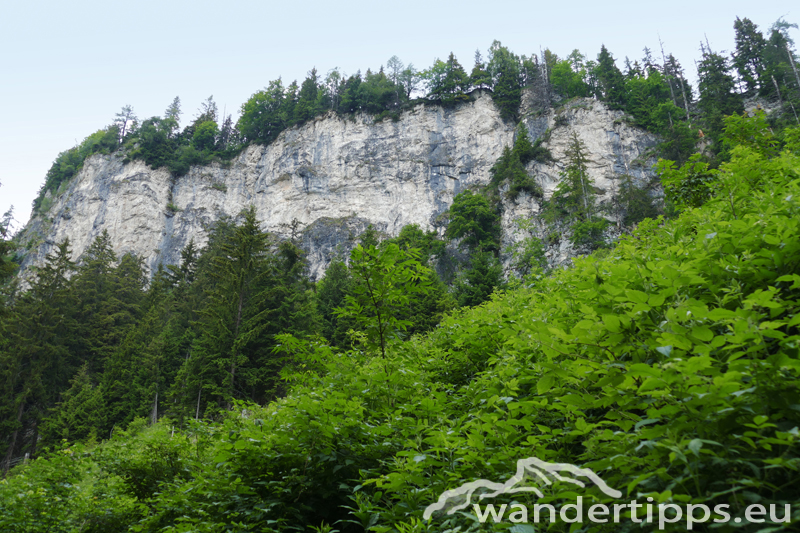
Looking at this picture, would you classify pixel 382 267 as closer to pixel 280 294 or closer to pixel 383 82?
pixel 280 294

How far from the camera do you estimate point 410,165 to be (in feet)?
174

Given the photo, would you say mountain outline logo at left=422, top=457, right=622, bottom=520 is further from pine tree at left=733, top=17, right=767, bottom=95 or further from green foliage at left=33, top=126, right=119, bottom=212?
green foliage at left=33, top=126, right=119, bottom=212

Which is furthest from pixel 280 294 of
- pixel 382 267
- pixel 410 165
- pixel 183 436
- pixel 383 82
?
pixel 383 82

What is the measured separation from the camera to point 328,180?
53.9 meters

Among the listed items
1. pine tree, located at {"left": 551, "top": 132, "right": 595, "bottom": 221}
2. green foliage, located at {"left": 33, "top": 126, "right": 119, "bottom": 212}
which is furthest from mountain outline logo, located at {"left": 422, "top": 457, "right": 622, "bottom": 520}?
green foliage, located at {"left": 33, "top": 126, "right": 119, "bottom": 212}

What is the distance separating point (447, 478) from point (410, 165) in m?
52.5

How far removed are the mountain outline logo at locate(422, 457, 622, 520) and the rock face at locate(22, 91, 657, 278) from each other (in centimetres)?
4463

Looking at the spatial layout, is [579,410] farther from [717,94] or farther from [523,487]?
[717,94]

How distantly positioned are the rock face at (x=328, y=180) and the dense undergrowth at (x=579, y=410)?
138 feet

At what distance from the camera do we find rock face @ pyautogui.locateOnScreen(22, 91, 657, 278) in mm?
48438

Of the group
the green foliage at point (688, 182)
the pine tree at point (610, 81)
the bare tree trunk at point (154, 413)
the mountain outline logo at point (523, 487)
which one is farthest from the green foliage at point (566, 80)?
the mountain outline logo at point (523, 487)

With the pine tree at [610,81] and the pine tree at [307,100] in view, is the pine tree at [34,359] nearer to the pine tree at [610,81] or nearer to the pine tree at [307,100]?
the pine tree at [307,100]

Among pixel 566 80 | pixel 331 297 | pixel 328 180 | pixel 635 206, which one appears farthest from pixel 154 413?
pixel 566 80

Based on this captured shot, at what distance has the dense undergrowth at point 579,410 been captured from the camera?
1470mm
